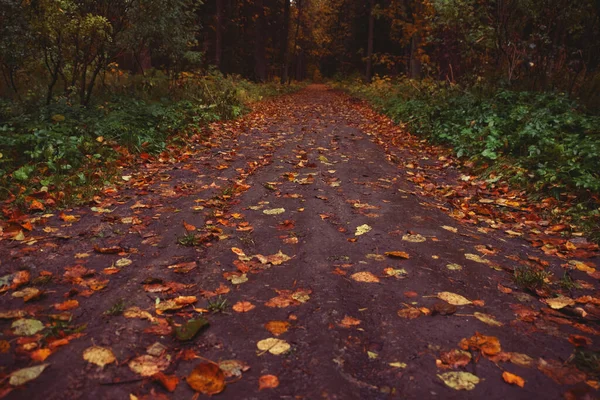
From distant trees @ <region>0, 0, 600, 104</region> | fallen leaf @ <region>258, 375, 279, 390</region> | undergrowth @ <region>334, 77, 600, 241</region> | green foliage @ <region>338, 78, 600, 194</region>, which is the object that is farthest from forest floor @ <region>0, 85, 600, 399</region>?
distant trees @ <region>0, 0, 600, 104</region>

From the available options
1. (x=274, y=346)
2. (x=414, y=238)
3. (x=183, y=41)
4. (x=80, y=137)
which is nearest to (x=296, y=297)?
(x=274, y=346)

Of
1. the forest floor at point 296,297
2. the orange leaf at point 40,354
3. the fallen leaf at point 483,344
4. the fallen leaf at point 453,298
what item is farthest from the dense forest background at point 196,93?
the fallen leaf at point 483,344

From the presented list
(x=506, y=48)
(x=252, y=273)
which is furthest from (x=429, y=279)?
(x=506, y=48)

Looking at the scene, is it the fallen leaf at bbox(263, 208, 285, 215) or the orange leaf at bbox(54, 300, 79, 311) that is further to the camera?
the fallen leaf at bbox(263, 208, 285, 215)

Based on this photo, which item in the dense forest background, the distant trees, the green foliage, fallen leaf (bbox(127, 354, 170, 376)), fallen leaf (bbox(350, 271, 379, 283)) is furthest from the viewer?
the distant trees

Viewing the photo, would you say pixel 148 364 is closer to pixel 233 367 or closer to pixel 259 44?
pixel 233 367

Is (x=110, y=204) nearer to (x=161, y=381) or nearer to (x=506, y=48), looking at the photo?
(x=161, y=381)

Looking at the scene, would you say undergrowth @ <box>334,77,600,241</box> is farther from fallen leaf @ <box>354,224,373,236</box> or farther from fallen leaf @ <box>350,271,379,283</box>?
fallen leaf @ <box>350,271,379,283</box>

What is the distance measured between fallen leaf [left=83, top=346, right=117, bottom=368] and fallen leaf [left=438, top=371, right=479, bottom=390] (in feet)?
5.02

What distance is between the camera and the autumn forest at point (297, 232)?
181cm

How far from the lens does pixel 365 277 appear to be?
2.66m

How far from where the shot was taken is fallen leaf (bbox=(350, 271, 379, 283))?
2.62 metres

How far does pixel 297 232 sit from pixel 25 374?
2.15 meters

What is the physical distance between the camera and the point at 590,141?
195 inches
